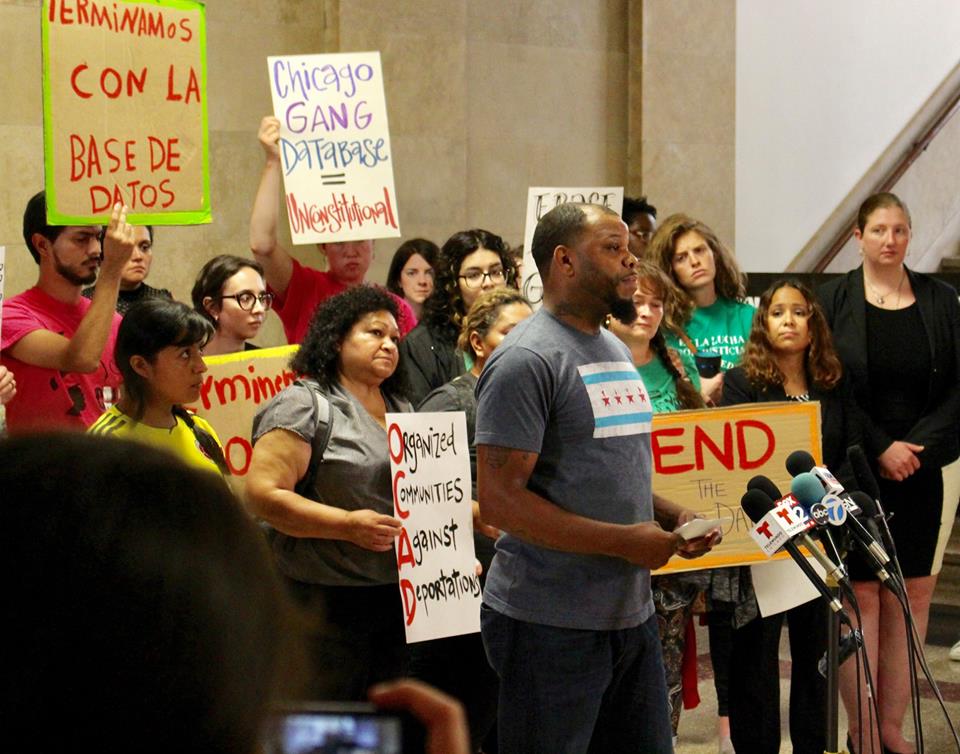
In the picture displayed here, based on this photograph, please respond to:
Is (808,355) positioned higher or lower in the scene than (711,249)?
lower

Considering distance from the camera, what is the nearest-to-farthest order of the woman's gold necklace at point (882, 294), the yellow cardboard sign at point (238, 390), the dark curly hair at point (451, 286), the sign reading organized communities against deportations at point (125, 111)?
the sign reading organized communities against deportations at point (125, 111) < the yellow cardboard sign at point (238, 390) < the dark curly hair at point (451, 286) < the woman's gold necklace at point (882, 294)

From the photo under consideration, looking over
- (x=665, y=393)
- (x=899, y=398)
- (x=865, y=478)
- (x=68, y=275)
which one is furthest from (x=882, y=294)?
(x=68, y=275)

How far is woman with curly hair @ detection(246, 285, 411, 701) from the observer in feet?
13.2

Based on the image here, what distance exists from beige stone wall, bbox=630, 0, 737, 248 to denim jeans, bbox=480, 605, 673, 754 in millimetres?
6669

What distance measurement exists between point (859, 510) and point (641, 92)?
7.27 m

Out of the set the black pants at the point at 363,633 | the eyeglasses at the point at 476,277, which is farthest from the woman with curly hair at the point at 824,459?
the black pants at the point at 363,633

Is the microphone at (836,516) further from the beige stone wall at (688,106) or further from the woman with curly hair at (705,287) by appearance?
the beige stone wall at (688,106)

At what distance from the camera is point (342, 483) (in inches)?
163

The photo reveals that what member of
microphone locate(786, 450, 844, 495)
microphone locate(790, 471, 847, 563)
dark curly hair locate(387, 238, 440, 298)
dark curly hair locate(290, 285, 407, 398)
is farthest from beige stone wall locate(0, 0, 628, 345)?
microphone locate(790, 471, 847, 563)

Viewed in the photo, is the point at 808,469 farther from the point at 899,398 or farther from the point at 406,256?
the point at 406,256

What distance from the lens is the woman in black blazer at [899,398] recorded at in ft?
18.0

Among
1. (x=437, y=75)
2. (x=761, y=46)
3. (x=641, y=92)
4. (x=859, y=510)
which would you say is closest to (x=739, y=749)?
(x=859, y=510)

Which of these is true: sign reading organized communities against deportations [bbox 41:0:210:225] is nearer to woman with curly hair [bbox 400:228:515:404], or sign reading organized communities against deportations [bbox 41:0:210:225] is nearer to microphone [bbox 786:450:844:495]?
woman with curly hair [bbox 400:228:515:404]

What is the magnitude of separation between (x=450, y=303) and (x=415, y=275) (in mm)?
1079
